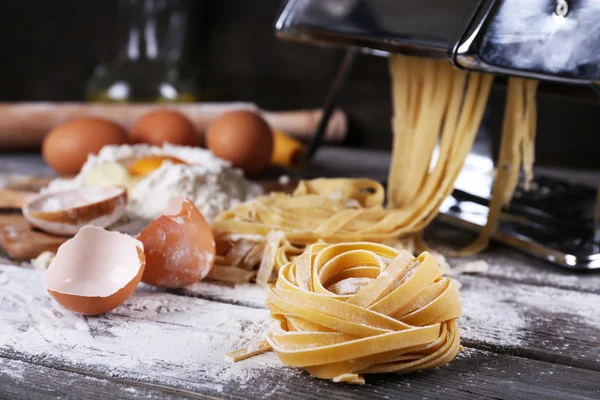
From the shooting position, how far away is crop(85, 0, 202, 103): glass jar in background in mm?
2295

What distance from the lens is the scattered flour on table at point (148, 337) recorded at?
79 centimetres

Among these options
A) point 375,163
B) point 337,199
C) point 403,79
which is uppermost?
point 403,79

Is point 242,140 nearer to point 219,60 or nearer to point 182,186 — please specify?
point 182,186

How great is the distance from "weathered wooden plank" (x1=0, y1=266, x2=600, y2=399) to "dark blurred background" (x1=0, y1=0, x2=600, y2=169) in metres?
1.54

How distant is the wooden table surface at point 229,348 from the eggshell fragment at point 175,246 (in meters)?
0.03

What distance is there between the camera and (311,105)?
2576 mm

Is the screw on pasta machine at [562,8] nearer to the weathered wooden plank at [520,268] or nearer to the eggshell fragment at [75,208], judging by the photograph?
the weathered wooden plank at [520,268]

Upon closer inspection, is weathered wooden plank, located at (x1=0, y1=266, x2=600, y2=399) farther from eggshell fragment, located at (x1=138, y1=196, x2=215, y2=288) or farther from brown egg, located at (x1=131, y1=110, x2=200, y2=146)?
brown egg, located at (x1=131, y1=110, x2=200, y2=146)

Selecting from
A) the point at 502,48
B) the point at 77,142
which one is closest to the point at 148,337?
the point at 502,48

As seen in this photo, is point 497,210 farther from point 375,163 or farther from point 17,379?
point 17,379

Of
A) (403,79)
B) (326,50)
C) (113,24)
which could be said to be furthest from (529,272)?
(113,24)

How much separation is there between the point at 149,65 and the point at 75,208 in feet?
4.12

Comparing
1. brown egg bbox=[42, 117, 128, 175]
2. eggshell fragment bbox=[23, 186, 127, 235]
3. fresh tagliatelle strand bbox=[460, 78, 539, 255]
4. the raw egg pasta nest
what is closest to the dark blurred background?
brown egg bbox=[42, 117, 128, 175]

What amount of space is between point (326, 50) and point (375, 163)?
650 mm
